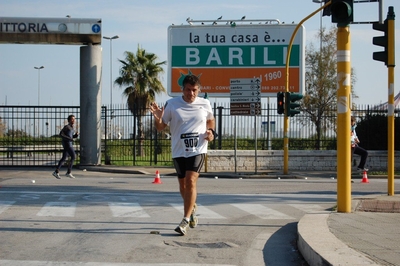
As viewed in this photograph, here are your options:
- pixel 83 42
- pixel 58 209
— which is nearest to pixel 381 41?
pixel 58 209

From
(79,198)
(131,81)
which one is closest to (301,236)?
(79,198)

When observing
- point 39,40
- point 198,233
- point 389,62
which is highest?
point 39,40

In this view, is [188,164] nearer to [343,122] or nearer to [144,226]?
[144,226]

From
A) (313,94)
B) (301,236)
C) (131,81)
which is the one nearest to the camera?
(301,236)

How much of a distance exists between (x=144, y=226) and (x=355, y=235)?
2809mm

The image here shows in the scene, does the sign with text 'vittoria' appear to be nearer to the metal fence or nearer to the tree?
the metal fence

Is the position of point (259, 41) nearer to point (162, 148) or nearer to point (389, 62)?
point (162, 148)

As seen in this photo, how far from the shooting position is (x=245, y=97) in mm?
22453

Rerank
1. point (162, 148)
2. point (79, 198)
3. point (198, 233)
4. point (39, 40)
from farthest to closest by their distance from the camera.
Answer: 1. point (162, 148)
2. point (39, 40)
3. point (79, 198)
4. point (198, 233)

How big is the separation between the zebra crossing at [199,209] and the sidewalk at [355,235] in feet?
3.56

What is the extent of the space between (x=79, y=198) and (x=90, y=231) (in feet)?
13.5

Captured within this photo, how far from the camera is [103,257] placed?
21.6ft

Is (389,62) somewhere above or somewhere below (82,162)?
above

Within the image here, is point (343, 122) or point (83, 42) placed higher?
point (83, 42)
